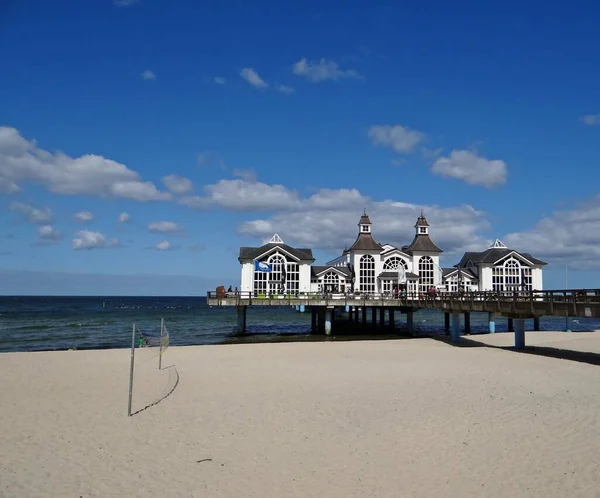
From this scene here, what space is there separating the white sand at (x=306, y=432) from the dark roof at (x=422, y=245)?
93.6ft

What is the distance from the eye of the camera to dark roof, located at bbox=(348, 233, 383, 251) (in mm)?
45531

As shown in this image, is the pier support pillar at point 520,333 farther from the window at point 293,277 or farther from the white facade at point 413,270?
the window at point 293,277

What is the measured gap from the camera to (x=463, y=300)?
29.1m

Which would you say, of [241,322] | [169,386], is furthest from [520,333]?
[241,322]

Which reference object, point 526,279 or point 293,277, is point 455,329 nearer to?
point 293,277

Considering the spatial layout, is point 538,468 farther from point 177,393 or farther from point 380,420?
point 177,393

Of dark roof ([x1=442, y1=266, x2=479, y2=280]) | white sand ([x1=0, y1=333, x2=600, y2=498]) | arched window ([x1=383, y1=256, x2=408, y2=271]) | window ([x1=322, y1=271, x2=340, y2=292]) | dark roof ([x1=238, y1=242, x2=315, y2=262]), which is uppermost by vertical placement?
dark roof ([x1=238, y1=242, x2=315, y2=262])

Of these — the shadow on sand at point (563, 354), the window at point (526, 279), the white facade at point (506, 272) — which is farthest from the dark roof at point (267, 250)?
the shadow on sand at point (563, 354)

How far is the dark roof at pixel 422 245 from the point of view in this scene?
46688mm

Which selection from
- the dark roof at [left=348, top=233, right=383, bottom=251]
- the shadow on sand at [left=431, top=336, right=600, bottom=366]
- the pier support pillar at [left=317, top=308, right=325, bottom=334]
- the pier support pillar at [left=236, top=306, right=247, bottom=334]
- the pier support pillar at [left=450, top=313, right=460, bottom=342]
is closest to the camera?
the shadow on sand at [left=431, top=336, right=600, bottom=366]

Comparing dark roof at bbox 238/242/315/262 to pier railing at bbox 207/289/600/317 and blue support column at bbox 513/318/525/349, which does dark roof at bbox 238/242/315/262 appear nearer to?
pier railing at bbox 207/289/600/317

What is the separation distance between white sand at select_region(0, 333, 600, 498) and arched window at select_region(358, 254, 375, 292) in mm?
27535

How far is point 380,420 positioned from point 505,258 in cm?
3910

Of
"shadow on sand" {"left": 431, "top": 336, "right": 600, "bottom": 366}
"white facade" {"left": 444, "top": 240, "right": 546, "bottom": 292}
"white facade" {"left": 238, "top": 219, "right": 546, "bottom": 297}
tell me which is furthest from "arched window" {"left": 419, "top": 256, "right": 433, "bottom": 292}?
"shadow on sand" {"left": 431, "top": 336, "right": 600, "bottom": 366}
